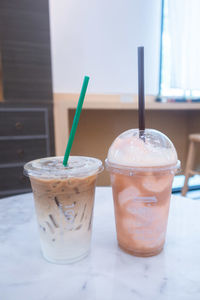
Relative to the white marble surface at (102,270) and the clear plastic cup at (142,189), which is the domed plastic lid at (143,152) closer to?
the clear plastic cup at (142,189)

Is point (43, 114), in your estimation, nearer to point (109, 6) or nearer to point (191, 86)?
point (109, 6)

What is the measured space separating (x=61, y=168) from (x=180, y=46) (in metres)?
2.32

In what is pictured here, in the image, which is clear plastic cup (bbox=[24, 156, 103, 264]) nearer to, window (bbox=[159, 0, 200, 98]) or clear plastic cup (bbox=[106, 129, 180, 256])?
clear plastic cup (bbox=[106, 129, 180, 256])

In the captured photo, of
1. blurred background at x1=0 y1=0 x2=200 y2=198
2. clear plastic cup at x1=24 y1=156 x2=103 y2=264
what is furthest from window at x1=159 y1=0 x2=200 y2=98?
clear plastic cup at x1=24 y1=156 x2=103 y2=264

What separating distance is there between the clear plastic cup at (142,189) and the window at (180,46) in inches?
83.0

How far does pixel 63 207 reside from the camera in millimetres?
345

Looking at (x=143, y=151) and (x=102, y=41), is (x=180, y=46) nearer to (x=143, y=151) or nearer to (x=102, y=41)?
(x=102, y=41)

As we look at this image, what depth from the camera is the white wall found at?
1871 mm

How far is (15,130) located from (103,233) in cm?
118

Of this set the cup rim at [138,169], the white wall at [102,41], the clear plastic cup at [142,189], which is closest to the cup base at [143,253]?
the clear plastic cup at [142,189]

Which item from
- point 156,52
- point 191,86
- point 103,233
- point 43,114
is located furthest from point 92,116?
point 103,233

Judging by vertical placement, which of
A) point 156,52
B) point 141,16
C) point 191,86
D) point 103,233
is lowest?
point 103,233

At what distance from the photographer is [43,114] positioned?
1.49 metres

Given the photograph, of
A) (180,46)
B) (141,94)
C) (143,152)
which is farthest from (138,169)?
(180,46)
